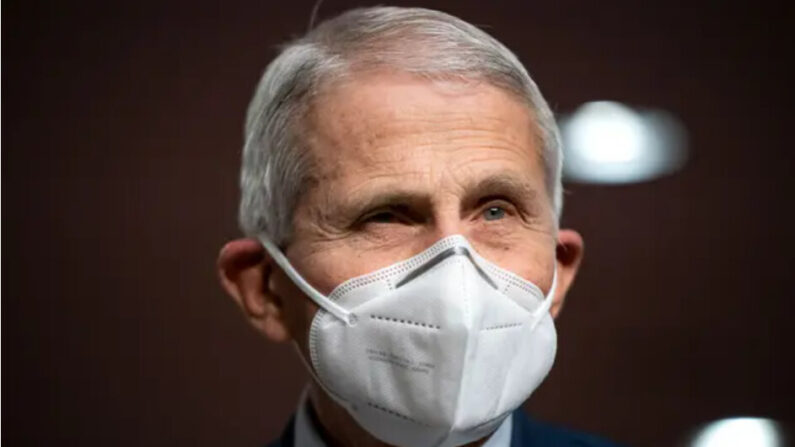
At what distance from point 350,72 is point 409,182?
0.18 m

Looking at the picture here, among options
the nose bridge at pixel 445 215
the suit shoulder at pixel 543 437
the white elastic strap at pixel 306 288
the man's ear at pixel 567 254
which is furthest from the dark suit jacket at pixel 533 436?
the nose bridge at pixel 445 215

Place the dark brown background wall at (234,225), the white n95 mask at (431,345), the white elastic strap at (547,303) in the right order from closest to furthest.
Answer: the white n95 mask at (431,345) < the white elastic strap at (547,303) < the dark brown background wall at (234,225)

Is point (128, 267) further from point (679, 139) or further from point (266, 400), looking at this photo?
point (679, 139)

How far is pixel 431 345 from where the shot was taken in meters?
1.32

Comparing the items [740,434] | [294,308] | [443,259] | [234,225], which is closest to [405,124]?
[443,259]

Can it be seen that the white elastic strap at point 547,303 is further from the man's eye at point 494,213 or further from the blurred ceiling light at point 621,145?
the blurred ceiling light at point 621,145

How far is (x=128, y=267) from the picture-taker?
1996 millimetres

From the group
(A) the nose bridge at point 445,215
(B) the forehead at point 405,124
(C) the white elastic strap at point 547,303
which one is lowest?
(C) the white elastic strap at point 547,303

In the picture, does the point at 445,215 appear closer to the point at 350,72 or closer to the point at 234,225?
the point at 350,72

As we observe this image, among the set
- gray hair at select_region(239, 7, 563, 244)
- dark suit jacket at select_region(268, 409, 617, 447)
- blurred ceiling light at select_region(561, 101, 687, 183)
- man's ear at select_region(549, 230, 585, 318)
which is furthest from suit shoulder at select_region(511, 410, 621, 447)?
blurred ceiling light at select_region(561, 101, 687, 183)

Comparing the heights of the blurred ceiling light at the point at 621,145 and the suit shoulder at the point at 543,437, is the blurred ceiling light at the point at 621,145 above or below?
above

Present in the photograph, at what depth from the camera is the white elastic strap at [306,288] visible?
4.52 feet

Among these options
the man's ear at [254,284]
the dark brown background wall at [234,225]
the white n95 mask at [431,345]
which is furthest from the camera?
the dark brown background wall at [234,225]

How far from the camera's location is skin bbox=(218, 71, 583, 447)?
54.1 inches
